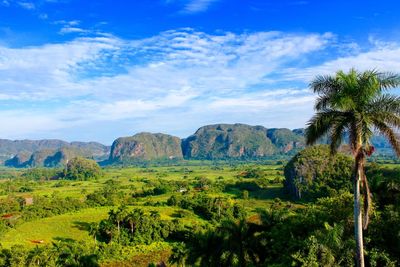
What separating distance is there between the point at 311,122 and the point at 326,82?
151 cm

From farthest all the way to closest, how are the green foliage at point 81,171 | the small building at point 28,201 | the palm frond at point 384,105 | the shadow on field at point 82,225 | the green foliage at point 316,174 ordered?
the green foliage at point 81,171 < the green foliage at point 316,174 < the small building at point 28,201 < the shadow on field at point 82,225 < the palm frond at point 384,105

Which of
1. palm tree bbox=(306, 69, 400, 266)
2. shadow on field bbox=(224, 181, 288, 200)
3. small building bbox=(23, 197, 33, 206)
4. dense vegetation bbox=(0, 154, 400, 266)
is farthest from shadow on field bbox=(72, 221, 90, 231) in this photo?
palm tree bbox=(306, 69, 400, 266)

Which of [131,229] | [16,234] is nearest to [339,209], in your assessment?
[131,229]

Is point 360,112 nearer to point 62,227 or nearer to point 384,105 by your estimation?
point 384,105

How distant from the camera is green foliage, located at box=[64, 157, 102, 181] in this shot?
6393 inches

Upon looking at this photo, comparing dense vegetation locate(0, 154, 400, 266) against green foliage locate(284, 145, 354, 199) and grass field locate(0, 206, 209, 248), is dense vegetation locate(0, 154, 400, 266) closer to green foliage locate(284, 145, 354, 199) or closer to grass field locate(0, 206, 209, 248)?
grass field locate(0, 206, 209, 248)

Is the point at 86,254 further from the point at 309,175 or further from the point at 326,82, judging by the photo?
the point at 309,175

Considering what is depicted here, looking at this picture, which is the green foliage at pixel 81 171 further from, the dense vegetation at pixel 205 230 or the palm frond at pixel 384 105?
the palm frond at pixel 384 105

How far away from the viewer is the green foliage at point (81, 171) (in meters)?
162

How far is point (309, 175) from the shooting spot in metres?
91.4

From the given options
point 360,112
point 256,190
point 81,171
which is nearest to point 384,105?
point 360,112

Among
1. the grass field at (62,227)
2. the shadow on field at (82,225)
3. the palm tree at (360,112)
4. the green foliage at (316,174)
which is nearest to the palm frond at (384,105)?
the palm tree at (360,112)

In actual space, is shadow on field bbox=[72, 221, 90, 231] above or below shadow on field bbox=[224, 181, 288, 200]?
below

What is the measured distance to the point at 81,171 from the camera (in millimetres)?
170500
